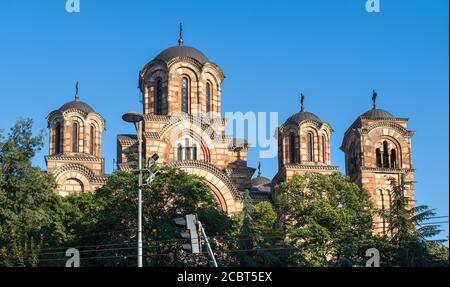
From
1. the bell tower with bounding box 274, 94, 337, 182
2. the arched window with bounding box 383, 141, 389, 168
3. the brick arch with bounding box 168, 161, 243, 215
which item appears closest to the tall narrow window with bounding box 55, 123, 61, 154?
the brick arch with bounding box 168, 161, 243, 215

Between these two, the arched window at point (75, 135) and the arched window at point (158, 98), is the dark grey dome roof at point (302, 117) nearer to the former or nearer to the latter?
the arched window at point (158, 98)

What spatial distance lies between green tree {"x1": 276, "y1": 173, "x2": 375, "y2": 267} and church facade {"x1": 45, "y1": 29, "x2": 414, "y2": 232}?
3742 mm

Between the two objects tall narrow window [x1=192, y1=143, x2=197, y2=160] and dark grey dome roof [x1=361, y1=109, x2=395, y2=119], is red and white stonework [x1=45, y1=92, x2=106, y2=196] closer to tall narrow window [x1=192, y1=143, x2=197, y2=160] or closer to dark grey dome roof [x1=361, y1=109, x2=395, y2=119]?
tall narrow window [x1=192, y1=143, x2=197, y2=160]

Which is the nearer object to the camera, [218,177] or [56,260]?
[56,260]

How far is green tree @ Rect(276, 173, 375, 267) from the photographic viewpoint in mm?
37469

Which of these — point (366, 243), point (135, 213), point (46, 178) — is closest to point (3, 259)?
point (135, 213)

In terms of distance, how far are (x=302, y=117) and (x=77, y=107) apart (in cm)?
1227

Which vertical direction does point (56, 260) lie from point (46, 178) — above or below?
below

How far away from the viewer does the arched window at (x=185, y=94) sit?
50.7 metres

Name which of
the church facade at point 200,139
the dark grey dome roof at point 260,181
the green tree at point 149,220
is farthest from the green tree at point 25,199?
the dark grey dome roof at point 260,181
